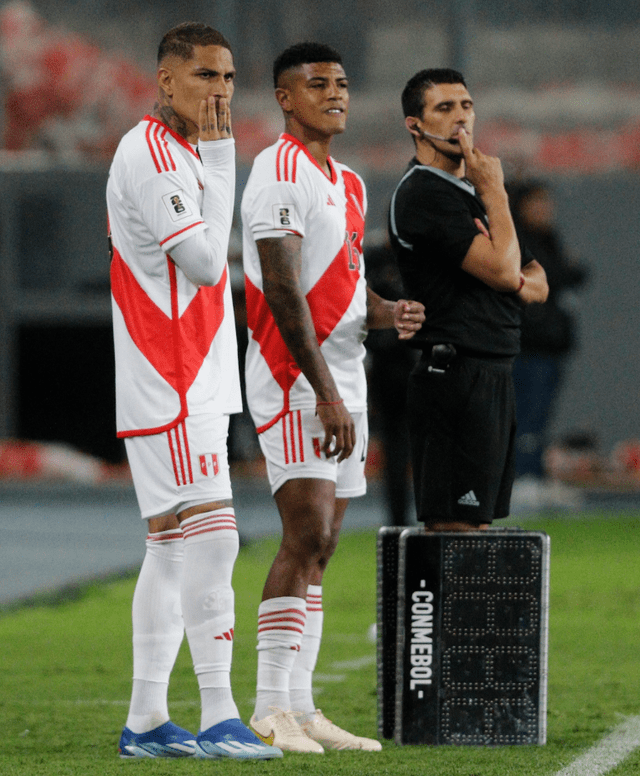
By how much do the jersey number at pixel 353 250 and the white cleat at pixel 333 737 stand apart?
Answer: 1.49m

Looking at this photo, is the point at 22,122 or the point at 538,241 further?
the point at 22,122

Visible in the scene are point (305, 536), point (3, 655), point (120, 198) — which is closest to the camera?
point (120, 198)

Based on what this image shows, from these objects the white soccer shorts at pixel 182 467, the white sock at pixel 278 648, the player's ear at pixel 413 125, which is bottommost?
the white sock at pixel 278 648

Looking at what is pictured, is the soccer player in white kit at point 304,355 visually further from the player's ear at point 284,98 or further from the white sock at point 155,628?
the white sock at point 155,628

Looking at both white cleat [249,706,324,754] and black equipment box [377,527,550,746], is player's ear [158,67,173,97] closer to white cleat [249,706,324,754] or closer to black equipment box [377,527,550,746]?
black equipment box [377,527,550,746]

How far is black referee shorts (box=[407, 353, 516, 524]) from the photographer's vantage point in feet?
15.4

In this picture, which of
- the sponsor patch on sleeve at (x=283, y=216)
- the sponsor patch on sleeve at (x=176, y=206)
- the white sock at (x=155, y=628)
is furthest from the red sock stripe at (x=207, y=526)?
the sponsor patch on sleeve at (x=283, y=216)

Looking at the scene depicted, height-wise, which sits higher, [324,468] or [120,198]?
[120,198]

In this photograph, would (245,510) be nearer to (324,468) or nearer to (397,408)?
(397,408)

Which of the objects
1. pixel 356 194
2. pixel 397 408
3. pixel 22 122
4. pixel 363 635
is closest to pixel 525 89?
pixel 22 122

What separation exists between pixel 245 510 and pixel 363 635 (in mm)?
7281

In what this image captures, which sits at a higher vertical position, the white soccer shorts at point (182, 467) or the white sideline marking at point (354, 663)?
the white soccer shorts at point (182, 467)

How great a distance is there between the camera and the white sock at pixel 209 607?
13.8ft

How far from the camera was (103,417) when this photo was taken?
1619cm
